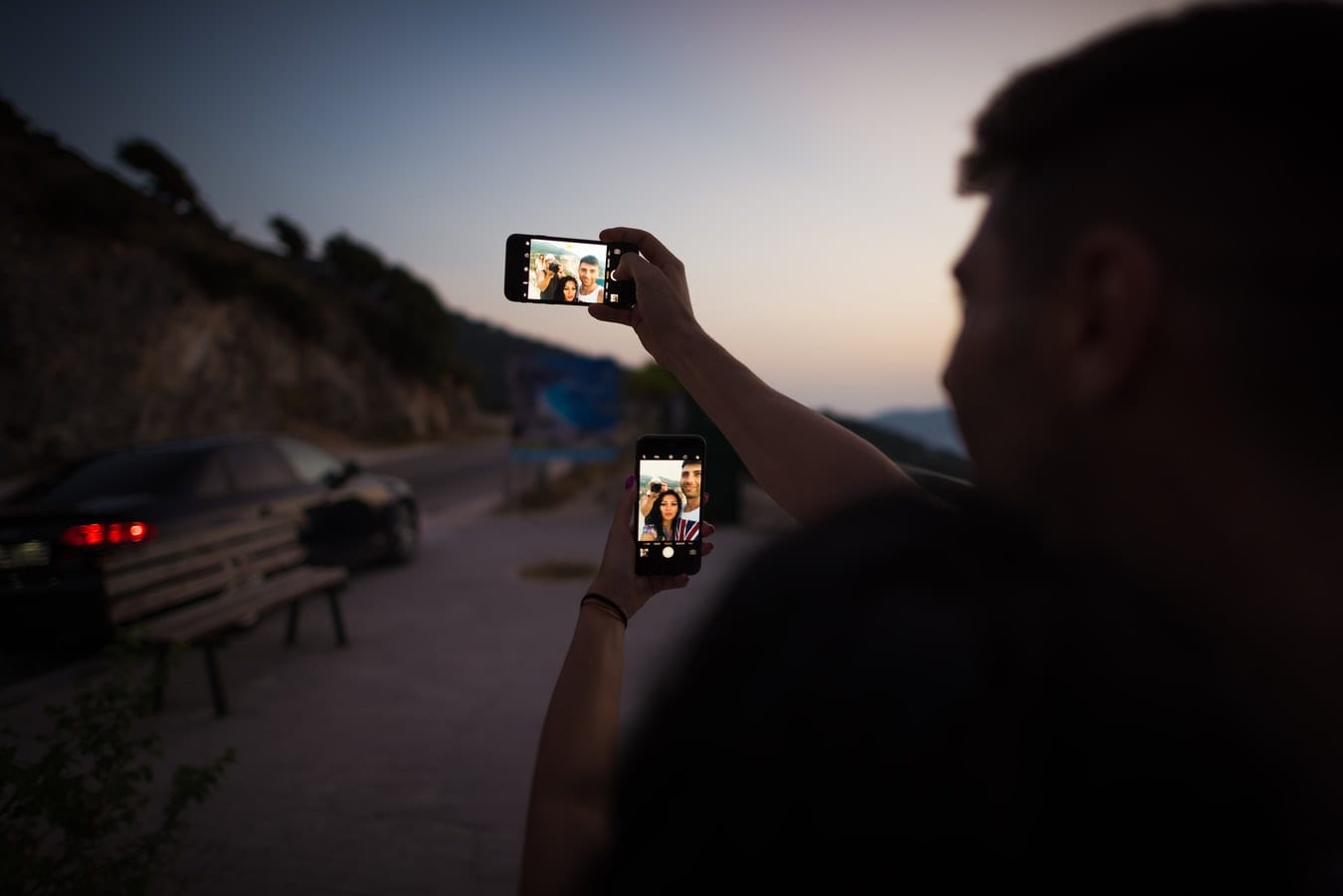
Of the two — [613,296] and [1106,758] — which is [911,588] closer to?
[1106,758]

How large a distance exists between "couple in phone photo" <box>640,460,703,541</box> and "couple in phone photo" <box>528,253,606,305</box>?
1.54 ft

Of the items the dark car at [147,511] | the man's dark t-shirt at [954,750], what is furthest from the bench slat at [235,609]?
the man's dark t-shirt at [954,750]

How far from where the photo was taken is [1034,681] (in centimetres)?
47

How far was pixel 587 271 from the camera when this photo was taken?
1.62 meters

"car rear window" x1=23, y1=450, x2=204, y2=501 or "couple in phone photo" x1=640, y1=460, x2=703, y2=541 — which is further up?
"couple in phone photo" x1=640, y1=460, x2=703, y2=541

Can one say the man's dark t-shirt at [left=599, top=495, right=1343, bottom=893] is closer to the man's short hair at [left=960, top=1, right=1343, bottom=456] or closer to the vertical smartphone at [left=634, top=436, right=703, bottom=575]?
the man's short hair at [left=960, top=1, right=1343, bottom=456]

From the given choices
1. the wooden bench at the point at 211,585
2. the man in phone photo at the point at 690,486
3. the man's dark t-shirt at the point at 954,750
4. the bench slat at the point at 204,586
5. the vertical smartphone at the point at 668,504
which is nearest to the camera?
the man's dark t-shirt at the point at 954,750

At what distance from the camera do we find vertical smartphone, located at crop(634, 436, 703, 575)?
1307 millimetres

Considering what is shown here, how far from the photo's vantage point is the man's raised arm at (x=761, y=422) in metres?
1.16

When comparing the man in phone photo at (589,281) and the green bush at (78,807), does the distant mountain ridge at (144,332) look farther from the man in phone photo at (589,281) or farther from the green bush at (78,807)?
the man in phone photo at (589,281)

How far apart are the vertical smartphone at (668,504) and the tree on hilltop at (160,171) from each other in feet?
117

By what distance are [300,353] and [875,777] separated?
30.4 meters

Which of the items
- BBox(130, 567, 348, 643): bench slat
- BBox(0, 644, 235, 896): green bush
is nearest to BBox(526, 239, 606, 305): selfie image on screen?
BBox(0, 644, 235, 896): green bush

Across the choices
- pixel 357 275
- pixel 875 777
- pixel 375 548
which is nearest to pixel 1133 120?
pixel 875 777
